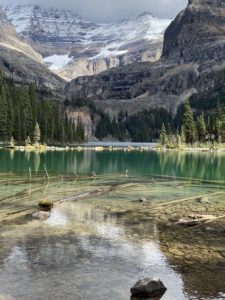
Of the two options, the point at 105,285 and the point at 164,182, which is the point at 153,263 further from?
the point at 164,182

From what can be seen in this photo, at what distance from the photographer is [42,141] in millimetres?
197375

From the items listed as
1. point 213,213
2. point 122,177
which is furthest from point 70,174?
point 213,213

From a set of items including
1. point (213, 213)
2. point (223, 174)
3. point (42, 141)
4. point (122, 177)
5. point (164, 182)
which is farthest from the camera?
point (42, 141)

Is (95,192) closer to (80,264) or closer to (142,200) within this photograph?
(142,200)

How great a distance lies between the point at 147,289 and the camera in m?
21.3

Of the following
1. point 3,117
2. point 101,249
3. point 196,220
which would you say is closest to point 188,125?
point 3,117

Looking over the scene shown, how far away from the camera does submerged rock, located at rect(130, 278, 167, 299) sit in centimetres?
2123

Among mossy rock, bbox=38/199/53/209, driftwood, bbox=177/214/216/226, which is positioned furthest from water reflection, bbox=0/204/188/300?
mossy rock, bbox=38/199/53/209

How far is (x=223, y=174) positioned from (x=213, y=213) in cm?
4354

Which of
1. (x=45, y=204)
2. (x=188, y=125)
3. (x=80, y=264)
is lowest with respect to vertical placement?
(x=80, y=264)

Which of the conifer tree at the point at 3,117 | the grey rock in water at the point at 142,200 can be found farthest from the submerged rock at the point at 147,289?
the conifer tree at the point at 3,117

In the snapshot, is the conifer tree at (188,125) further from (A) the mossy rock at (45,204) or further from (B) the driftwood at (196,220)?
(B) the driftwood at (196,220)

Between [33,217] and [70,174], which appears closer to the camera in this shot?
[33,217]

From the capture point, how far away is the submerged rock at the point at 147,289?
21234 millimetres
